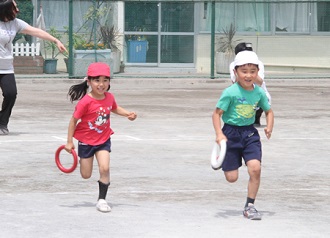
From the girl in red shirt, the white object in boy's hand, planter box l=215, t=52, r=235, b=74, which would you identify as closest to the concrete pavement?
the girl in red shirt

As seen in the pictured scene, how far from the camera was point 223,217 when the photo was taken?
8.75 metres

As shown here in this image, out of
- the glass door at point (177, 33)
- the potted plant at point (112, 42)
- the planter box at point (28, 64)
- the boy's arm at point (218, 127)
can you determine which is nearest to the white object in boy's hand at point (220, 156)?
the boy's arm at point (218, 127)

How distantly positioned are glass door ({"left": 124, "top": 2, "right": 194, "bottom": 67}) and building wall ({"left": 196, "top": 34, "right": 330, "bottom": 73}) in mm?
420

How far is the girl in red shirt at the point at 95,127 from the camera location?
9078 mm

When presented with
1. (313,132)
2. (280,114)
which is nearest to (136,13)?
(280,114)

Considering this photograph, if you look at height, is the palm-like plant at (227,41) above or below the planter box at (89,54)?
above

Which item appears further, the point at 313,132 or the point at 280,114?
the point at 280,114

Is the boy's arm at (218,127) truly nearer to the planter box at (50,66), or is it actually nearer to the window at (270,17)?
the planter box at (50,66)

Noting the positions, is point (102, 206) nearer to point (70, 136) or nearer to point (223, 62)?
point (70, 136)

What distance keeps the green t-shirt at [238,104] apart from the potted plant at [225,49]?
2285 centimetres

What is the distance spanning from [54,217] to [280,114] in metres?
10.8

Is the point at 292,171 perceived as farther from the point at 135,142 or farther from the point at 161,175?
the point at 135,142

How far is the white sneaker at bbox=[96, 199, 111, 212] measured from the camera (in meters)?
8.88

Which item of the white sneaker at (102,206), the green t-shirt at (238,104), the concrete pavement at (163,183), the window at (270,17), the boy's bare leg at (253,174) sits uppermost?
the window at (270,17)
